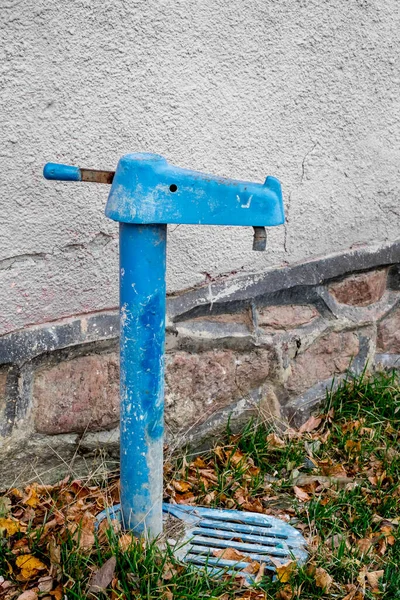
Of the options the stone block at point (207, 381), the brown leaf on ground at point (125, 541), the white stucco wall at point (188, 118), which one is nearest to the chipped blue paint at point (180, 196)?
the white stucco wall at point (188, 118)

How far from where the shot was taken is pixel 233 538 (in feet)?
6.76

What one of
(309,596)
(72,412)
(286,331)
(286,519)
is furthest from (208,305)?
(309,596)

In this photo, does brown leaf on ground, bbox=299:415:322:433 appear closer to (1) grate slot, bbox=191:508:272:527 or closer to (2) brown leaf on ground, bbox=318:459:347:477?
(2) brown leaf on ground, bbox=318:459:347:477

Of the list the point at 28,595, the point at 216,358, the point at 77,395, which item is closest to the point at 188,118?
the point at 216,358

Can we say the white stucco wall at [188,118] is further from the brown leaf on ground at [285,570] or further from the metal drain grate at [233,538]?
the brown leaf on ground at [285,570]

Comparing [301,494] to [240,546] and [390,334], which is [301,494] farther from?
[390,334]

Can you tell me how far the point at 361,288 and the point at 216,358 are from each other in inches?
26.8

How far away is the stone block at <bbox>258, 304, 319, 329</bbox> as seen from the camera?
2504 millimetres

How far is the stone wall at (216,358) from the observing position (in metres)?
2.13

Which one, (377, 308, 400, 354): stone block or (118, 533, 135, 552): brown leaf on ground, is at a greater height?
(377, 308, 400, 354): stone block

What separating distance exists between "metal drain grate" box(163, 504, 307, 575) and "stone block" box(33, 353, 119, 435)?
1.17ft

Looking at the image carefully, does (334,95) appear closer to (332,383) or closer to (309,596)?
(332,383)

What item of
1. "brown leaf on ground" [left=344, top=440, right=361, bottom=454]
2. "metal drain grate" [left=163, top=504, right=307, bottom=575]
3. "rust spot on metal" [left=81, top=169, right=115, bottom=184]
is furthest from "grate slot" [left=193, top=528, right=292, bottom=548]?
"rust spot on metal" [left=81, top=169, right=115, bottom=184]

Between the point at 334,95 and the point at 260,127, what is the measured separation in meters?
0.32
